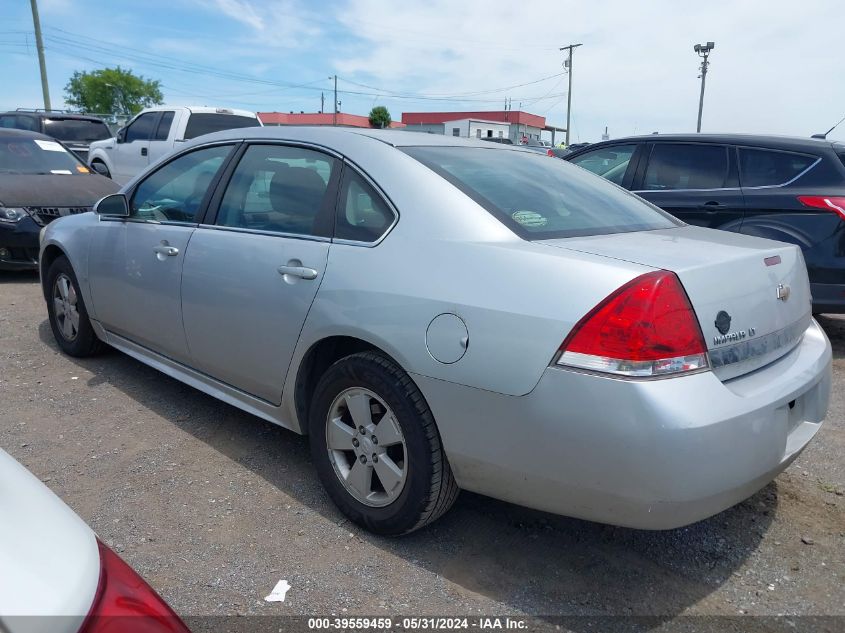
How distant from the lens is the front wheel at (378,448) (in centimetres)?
250

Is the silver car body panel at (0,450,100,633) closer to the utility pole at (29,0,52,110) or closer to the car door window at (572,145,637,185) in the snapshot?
the car door window at (572,145,637,185)

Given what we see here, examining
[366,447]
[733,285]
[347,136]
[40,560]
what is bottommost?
[366,447]

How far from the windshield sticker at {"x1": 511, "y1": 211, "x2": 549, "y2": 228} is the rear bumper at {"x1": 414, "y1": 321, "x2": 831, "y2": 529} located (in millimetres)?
690

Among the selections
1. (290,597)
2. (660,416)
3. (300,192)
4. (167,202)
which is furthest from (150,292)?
(660,416)

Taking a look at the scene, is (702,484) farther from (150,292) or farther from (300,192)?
(150,292)

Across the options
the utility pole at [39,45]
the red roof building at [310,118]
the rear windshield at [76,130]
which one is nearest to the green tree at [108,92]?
the red roof building at [310,118]

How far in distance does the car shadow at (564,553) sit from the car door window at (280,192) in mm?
Answer: 1170

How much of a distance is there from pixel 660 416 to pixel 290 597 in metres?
1.39

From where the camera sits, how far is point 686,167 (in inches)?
236

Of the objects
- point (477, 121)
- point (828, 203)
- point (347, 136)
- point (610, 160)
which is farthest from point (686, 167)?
point (477, 121)

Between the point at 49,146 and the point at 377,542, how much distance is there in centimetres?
795

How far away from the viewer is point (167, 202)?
3916 mm

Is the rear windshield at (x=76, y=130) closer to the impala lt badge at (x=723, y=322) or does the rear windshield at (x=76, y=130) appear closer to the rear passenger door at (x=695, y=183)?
the rear passenger door at (x=695, y=183)

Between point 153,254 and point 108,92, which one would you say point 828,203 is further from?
point 108,92
